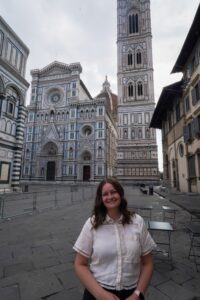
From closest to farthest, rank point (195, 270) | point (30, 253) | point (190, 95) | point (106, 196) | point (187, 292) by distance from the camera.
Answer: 1. point (106, 196)
2. point (187, 292)
3. point (195, 270)
4. point (30, 253)
5. point (190, 95)

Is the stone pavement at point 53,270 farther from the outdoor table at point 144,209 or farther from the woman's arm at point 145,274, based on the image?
the woman's arm at point 145,274

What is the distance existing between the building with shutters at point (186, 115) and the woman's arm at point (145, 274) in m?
13.6

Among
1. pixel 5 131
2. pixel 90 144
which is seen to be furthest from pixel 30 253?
pixel 90 144

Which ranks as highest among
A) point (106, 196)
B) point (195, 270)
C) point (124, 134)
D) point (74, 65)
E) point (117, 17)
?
point (117, 17)

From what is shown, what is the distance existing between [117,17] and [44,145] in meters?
35.5

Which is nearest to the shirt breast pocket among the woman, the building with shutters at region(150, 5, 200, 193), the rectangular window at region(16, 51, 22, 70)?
the woman

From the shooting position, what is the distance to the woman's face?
5.06 feet

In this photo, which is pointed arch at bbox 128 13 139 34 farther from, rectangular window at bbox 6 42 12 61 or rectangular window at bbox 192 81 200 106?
rectangular window at bbox 192 81 200 106

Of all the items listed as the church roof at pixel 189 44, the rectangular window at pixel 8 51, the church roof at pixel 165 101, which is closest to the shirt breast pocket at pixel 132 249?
the church roof at pixel 189 44

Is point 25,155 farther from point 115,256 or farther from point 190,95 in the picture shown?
point 115,256

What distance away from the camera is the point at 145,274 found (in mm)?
1414

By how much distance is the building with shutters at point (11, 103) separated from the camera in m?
15.9

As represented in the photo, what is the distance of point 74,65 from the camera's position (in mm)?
41344

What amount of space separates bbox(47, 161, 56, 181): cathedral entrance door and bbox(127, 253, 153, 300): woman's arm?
3911cm
